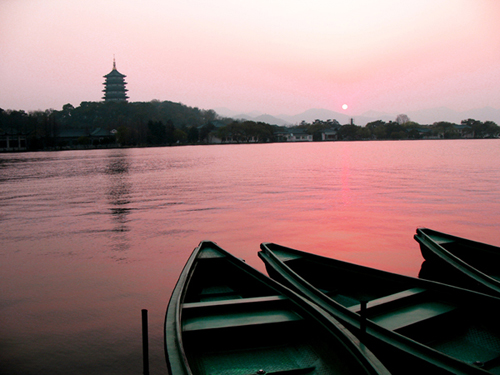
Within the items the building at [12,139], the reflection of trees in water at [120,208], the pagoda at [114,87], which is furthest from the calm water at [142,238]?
the pagoda at [114,87]

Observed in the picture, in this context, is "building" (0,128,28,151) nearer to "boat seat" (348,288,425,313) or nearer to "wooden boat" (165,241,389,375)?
"wooden boat" (165,241,389,375)

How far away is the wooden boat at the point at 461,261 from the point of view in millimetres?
4703

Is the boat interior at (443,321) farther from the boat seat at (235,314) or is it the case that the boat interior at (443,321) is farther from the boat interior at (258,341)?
the boat seat at (235,314)

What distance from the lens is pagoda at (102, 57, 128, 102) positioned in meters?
138

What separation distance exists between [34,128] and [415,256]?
90746 millimetres

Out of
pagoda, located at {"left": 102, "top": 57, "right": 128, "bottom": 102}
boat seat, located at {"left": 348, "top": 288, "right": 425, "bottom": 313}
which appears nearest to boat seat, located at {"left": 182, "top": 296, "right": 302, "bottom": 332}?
boat seat, located at {"left": 348, "top": 288, "right": 425, "bottom": 313}

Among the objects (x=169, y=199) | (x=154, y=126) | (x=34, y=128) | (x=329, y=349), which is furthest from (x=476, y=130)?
(x=329, y=349)

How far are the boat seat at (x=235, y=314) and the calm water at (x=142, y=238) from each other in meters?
0.87

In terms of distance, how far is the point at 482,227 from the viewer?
412 inches

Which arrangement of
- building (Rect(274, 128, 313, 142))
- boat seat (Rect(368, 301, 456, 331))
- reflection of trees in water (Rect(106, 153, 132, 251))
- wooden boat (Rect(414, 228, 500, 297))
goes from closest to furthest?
boat seat (Rect(368, 301, 456, 331))
wooden boat (Rect(414, 228, 500, 297))
reflection of trees in water (Rect(106, 153, 132, 251))
building (Rect(274, 128, 313, 142))

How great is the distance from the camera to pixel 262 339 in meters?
3.63

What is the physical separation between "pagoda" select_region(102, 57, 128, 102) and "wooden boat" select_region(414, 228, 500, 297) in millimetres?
142866

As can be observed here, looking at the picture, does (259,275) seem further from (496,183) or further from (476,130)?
(476,130)

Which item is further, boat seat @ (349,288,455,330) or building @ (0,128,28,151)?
building @ (0,128,28,151)
